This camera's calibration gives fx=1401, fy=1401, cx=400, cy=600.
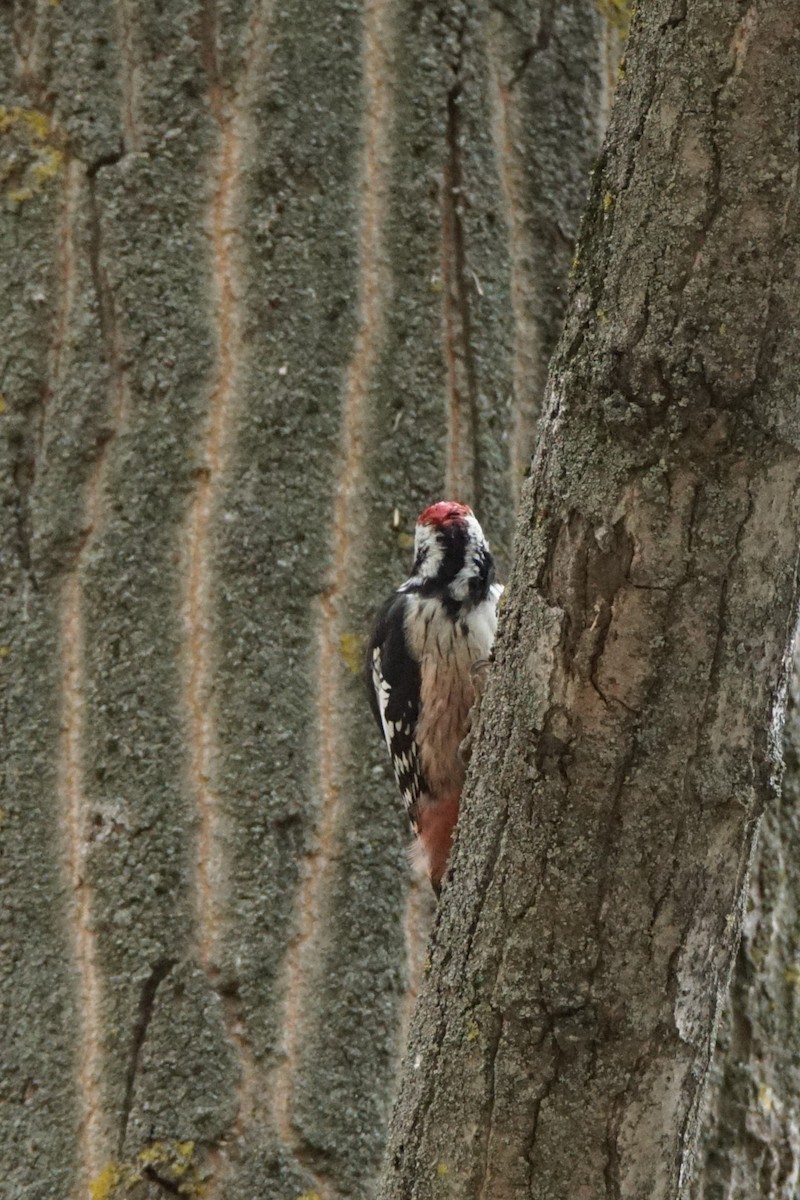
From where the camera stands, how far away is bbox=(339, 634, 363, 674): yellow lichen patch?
7.80ft

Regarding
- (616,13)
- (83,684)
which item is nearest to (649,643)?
(83,684)

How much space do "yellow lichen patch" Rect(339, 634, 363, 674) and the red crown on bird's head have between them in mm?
238

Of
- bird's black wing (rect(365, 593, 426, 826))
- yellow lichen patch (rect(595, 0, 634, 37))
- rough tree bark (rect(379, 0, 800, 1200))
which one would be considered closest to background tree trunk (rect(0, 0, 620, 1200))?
bird's black wing (rect(365, 593, 426, 826))

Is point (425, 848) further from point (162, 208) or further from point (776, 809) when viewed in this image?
point (162, 208)

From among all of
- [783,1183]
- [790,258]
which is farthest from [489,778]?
[783,1183]

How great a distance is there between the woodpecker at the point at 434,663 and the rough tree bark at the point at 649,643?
3.18 ft

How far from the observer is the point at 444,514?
2.44 m

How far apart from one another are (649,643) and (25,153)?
1.56m

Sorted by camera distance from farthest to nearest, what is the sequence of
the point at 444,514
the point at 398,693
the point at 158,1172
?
the point at 398,693 → the point at 444,514 → the point at 158,1172

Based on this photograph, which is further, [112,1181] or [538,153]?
[538,153]

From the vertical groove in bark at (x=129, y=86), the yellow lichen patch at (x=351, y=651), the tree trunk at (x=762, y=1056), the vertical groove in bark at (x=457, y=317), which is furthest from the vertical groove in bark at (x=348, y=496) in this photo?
the tree trunk at (x=762, y=1056)

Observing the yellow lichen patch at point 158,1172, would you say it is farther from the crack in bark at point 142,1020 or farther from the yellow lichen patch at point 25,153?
the yellow lichen patch at point 25,153

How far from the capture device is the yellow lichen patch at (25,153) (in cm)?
240

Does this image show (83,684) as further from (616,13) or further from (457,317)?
(616,13)
